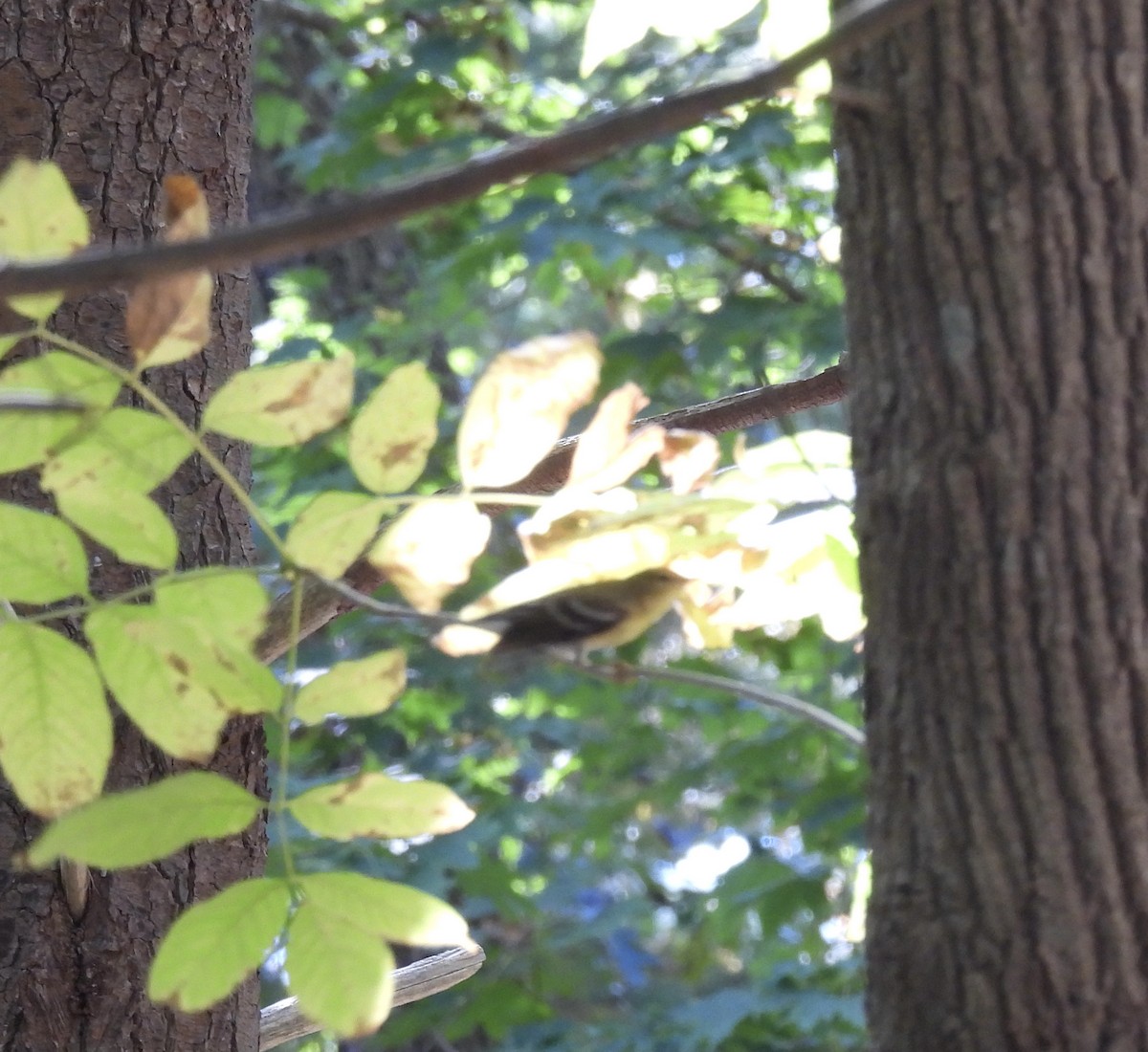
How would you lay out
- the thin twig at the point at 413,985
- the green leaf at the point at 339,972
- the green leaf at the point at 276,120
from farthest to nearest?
1. the green leaf at the point at 276,120
2. the thin twig at the point at 413,985
3. the green leaf at the point at 339,972

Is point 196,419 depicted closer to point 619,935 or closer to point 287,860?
point 287,860

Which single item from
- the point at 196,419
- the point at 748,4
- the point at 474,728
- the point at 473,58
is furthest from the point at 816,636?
the point at 748,4

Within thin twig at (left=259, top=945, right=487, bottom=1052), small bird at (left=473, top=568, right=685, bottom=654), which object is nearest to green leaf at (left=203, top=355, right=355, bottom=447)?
small bird at (left=473, top=568, right=685, bottom=654)

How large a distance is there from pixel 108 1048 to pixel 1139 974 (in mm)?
854

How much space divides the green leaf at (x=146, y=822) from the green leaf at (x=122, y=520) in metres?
0.11

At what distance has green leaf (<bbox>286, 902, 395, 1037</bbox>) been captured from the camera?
1.72 ft

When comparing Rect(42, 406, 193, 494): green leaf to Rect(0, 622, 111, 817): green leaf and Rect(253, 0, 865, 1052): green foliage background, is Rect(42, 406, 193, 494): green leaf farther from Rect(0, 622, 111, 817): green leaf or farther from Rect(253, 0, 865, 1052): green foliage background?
Rect(253, 0, 865, 1052): green foliage background

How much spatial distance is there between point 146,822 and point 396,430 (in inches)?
8.1

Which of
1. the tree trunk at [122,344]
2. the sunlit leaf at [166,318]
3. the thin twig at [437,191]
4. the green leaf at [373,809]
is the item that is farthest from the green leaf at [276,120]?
the thin twig at [437,191]

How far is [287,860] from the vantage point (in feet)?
1.91

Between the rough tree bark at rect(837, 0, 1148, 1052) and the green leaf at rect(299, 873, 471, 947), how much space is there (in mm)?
196

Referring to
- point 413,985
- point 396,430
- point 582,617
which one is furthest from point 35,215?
point 413,985

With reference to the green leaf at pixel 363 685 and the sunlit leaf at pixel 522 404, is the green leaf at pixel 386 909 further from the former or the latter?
the sunlit leaf at pixel 522 404

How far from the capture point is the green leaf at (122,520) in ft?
1.99
